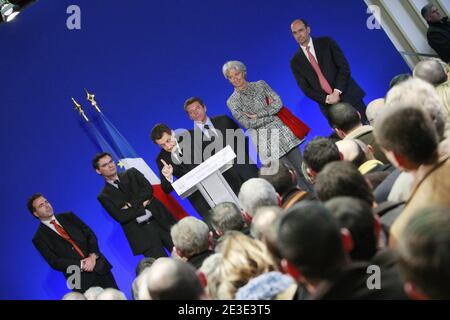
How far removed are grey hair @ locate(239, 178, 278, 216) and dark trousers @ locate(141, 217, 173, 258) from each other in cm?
274

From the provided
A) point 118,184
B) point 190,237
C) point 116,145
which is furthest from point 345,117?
point 116,145

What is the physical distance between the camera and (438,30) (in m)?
7.44

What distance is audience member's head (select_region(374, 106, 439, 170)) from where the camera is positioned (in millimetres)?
2744

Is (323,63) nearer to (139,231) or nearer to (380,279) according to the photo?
(139,231)

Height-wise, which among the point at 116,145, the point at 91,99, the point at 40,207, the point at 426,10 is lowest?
the point at 426,10

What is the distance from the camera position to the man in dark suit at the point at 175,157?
22.3ft

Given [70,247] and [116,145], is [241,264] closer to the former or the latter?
[70,247]

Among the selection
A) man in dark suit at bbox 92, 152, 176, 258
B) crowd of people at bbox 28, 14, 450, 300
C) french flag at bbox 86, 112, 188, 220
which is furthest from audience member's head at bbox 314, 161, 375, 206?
french flag at bbox 86, 112, 188, 220

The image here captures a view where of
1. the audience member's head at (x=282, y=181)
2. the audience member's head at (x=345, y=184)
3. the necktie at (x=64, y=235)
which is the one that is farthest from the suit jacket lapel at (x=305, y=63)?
the audience member's head at (x=345, y=184)

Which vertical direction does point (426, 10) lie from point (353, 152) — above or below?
above

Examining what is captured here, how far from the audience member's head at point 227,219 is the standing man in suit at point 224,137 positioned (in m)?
2.27

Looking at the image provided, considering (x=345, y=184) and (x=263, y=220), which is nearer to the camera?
(x=345, y=184)

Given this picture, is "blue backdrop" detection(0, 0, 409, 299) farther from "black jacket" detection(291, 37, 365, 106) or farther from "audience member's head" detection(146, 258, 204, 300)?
"audience member's head" detection(146, 258, 204, 300)

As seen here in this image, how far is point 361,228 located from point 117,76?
542cm
